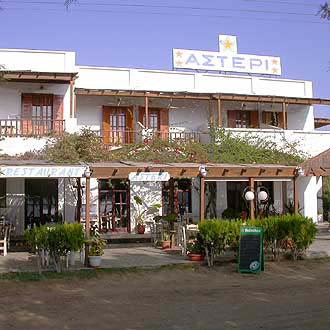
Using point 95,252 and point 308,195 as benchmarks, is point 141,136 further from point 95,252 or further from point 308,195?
point 95,252

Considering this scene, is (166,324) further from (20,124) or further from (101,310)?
(20,124)

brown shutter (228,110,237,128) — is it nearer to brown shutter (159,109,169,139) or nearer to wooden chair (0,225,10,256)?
brown shutter (159,109,169,139)

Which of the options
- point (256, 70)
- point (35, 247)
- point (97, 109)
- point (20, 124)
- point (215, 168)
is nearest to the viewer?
point (35, 247)

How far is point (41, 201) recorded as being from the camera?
1892cm

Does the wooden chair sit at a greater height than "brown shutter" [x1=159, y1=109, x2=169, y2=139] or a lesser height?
lesser

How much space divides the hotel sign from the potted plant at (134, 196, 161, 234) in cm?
703

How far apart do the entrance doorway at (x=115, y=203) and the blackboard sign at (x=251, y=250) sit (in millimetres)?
8345

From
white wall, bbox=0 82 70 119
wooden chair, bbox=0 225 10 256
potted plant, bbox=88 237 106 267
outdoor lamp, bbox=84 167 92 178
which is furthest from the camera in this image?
white wall, bbox=0 82 70 119

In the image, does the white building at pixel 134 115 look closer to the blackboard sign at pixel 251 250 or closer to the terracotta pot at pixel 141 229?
the terracotta pot at pixel 141 229

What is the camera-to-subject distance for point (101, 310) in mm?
8180

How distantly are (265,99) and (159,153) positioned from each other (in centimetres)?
582

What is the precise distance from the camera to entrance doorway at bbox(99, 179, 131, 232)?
65.2 ft

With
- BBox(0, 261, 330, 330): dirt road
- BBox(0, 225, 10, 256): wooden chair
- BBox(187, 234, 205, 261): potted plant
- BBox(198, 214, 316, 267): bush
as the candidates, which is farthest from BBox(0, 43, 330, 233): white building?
BBox(0, 261, 330, 330): dirt road

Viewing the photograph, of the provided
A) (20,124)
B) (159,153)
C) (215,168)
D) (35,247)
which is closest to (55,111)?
(20,124)
